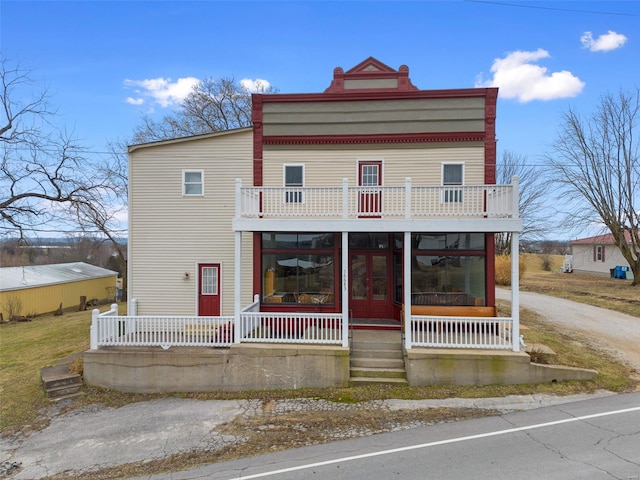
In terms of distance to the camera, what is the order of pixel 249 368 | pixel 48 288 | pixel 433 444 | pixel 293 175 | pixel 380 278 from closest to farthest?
pixel 433 444
pixel 249 368
pixel 380 278
pixel 293 175
pixel 48 288

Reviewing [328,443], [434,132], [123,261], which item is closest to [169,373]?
[328,443]

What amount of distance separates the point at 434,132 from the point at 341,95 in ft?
9.72

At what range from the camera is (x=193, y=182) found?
35.9 feet

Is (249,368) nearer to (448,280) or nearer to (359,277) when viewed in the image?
(359,277)

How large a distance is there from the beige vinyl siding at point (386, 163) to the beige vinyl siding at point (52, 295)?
22805 mm

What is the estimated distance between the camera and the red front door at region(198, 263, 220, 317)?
10844mm

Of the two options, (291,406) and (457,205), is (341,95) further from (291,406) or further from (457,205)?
(291,406)

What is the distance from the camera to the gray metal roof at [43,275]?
24.0 m

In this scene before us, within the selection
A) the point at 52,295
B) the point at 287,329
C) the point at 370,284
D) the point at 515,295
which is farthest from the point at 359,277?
the point at 52,295

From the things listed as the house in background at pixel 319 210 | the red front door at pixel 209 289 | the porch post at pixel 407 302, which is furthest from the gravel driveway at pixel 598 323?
the red front door at pixel 209 289

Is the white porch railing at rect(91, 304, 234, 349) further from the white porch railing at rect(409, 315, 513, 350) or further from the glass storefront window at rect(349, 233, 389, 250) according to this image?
the white porch railing at rect(409, 315, 513, 350)

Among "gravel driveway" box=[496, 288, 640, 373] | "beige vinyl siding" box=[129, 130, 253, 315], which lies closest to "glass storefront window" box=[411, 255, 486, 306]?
"gravel driveway" box=[496, 288, 640, 373]

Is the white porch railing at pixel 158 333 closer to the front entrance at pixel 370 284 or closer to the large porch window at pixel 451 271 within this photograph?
the front entrance at pixel 370 284

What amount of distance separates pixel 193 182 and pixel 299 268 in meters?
4.23
